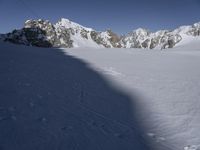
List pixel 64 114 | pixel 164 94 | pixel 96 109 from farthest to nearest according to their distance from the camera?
pixel 164 94, pixel 96 109, pixel 64 114

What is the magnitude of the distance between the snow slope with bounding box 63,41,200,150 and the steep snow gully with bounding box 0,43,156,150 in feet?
1.12

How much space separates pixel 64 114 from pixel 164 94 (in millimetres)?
3695

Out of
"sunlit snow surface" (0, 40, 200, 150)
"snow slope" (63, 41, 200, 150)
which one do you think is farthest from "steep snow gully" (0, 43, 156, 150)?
"snow slope" (63, 41, 200, 150)

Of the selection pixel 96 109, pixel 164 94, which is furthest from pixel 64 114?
pixel 164 94

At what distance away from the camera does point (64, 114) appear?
303 inches

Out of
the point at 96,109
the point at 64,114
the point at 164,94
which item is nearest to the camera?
the point at 64,114

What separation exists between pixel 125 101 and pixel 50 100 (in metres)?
2.11

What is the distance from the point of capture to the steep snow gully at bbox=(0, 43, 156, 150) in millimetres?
6164

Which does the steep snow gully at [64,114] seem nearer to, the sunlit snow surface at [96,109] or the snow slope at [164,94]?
the sunlit snow surface at [96,109]

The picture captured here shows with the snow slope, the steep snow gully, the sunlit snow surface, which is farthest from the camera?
the snow slope

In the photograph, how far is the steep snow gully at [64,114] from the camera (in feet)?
20.2

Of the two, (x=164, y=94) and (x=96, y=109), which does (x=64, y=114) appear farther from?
(x=164, y=94)

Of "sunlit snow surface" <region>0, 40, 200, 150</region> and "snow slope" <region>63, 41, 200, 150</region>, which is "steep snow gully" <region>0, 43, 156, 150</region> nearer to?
"sunlit snow surface" <region>0, 40, 200, 150</region>

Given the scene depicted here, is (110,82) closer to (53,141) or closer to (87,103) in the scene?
(87,103)
